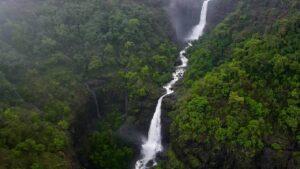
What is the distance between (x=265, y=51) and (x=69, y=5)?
986 inches

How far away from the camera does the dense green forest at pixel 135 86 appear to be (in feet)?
130

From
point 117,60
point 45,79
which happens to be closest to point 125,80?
point 117,60

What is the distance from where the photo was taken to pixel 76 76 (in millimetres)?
49562

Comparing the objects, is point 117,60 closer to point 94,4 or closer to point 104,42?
point 104,42

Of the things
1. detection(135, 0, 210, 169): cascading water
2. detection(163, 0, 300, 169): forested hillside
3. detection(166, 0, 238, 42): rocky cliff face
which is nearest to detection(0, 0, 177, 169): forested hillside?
detection(135, 0, 210, 169): cascading water

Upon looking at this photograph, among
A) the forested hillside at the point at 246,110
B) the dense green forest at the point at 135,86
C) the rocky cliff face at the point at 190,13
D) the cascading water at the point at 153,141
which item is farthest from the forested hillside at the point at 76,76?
the forested hillside at the point at 246,110

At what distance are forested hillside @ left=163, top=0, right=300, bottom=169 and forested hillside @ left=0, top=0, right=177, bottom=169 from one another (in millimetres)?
5691

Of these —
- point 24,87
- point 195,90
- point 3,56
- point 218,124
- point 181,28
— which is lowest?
point 218,124

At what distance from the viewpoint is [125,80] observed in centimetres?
5056

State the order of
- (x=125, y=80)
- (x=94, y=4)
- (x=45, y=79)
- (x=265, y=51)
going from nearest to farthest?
1. (x=265, y=51)
2. (x=45, y=79)
3. (x=125, y=80)
4. (x=94, y=4)

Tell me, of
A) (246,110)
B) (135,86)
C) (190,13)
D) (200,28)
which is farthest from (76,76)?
(190,13)

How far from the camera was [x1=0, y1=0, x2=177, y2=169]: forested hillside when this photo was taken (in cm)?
4056

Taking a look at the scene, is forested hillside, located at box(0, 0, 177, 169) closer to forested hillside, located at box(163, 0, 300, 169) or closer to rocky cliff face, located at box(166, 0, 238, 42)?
rocky cliff face, located at box(166, 0, 238, 42)

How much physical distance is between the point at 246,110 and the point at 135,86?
508 inches
